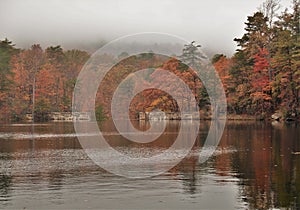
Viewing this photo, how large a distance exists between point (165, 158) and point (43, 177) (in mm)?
5838

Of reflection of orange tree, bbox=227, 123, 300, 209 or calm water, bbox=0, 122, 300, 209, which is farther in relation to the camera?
reflection of orange tree, bbox=227, 123, 300, 209

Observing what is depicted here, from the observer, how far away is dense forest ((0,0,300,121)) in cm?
4841

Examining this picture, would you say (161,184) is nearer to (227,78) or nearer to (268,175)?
(268,175)

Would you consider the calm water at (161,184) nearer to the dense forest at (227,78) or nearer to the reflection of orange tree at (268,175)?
the reflection of orange tree at (268,175)

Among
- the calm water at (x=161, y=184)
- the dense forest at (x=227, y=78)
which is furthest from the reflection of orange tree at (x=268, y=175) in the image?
the dense forest at (x=227, y=78)

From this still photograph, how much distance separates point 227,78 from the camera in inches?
2299

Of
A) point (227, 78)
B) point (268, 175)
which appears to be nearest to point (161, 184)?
point (268, 175)

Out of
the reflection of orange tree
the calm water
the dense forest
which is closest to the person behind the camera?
the calm water

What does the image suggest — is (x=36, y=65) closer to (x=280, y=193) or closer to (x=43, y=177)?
(x=43, y=177)

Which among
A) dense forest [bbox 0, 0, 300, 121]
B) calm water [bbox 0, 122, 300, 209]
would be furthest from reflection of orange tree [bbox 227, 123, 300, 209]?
dense forest [bbox 0, 0, 300, 121]

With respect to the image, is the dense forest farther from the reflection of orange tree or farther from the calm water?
the calm water

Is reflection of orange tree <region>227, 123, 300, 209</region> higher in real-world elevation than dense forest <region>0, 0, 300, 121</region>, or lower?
lower

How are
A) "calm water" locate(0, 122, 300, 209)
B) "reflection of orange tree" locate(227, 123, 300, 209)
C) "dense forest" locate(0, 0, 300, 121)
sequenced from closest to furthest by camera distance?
1. "calm water" locate(0, 122, 300, 209)
2. "reflection of orange tree" locate(227, 123, 300, 209)
3. "dense forest" locate(0, 0, 300, 121)

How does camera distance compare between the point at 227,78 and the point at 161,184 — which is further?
the point at 227,78
